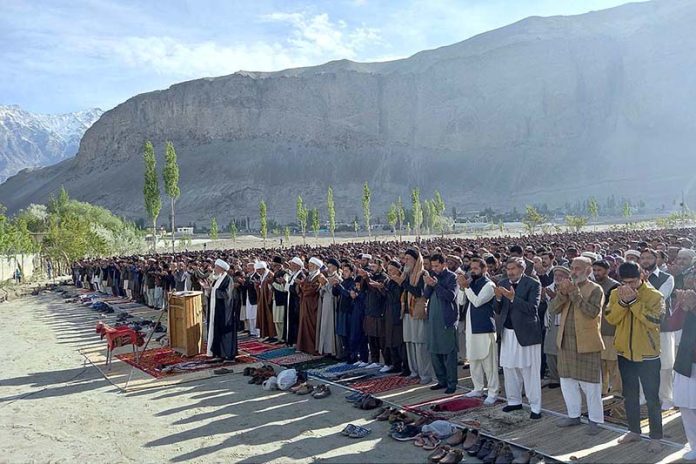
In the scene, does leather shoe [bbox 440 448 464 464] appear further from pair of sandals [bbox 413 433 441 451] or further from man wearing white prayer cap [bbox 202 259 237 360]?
man wearing white prayer cap [bbox 202 259 237 360]

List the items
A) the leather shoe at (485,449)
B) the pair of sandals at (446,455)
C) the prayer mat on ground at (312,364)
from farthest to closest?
the prayer mat on ground at (312,364), the leather shoe at (485,449), the pair of sandals at (446,455)

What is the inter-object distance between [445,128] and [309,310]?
10689cm

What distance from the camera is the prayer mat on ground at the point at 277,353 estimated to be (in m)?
10.9

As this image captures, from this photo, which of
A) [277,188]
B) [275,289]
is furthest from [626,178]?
[275,289]

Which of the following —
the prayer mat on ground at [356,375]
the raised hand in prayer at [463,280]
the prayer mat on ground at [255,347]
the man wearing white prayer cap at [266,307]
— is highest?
the raised hand in prayer at [463,280]

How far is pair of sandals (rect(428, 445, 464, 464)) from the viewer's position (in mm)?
5637

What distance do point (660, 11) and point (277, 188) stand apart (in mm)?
89450

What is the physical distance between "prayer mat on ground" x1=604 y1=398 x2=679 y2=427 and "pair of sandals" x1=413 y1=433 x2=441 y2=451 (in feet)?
6.68

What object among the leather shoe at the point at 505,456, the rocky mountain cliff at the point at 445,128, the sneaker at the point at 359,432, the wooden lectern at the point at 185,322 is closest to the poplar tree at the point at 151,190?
the wooden lectern at the point at 185,322

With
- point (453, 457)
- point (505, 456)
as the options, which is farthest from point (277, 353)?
point (505, 456)

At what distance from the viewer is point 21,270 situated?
31.9 meters

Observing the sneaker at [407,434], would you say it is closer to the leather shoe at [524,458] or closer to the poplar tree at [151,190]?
the leather shoe at [524,458]

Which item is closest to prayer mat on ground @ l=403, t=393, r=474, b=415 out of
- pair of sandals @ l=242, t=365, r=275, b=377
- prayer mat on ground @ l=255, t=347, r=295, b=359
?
pair of sandals @ l=242, t=365, r=275, b=377

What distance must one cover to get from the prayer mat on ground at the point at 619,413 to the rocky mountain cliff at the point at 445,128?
89644 millimetres
